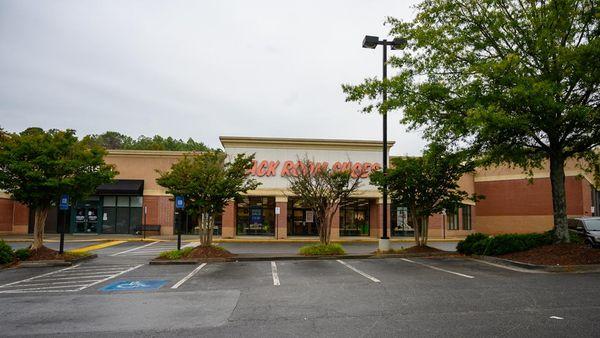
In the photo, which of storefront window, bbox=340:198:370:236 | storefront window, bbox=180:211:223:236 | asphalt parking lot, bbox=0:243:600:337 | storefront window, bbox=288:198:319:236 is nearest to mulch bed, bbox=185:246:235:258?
asphalt parking lot, bbox=0:243:600:337

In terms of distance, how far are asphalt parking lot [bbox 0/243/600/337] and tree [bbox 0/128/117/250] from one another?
12.7 feet

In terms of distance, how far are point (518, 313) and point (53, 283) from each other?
11.9 metres

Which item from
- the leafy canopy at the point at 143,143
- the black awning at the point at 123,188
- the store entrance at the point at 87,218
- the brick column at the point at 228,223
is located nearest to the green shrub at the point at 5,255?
the brick column at the point at 228,223

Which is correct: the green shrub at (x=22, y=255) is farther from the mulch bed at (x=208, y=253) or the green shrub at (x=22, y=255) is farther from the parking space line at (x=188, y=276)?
the parking space line at (x=188, y=276)

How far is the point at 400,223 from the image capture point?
117 feet

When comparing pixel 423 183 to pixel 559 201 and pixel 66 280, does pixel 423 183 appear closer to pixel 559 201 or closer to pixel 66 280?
pixel 559 201

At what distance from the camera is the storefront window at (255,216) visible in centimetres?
3369

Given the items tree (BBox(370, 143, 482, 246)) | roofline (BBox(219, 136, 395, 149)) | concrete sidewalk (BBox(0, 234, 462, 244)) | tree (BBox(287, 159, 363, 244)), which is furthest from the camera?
roofline (BBox(219, 136, 395, 149))

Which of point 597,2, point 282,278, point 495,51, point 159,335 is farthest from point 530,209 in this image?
point 159,335

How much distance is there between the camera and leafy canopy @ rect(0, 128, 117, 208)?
1666 cm

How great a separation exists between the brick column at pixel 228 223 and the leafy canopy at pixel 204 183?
13758mm

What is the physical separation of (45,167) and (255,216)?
18.5m

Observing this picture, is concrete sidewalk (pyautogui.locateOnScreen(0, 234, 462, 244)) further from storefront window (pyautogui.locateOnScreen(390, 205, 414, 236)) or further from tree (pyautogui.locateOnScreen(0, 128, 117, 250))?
tree (pyautogui.locateOnScreen(0, 128, 117, 250))

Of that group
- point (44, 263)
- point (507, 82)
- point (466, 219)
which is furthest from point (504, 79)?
point (466, 219)
